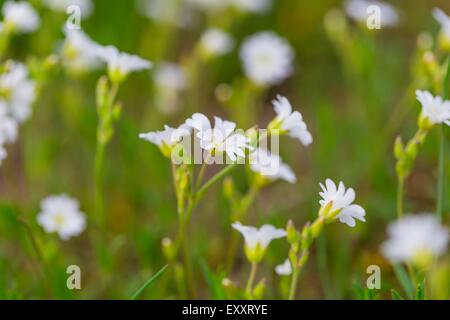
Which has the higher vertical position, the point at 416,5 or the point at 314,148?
the point at 416,5

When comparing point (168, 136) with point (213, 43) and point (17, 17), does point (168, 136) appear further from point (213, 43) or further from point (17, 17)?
point (213, 43)

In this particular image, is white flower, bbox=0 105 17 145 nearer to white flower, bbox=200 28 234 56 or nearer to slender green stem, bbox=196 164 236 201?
slender green stem, bbox=196 164 236 201

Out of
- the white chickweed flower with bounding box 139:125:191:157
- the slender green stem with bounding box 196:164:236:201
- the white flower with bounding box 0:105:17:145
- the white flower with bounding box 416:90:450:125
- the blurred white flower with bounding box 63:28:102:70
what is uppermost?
the blurred white flower with bounding box 63:28:102:70

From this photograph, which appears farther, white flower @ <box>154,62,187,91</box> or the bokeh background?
white flower @ <box>154,62,187,91</box>

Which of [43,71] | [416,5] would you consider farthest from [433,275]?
[416,5]

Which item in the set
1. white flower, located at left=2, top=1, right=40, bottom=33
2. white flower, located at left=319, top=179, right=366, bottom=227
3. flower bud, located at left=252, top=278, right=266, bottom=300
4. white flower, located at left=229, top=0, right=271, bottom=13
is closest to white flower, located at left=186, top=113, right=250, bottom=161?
white flower, located at left=319, top=179, right=366, bottom=227

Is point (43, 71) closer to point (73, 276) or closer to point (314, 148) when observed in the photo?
point (73, 276)
